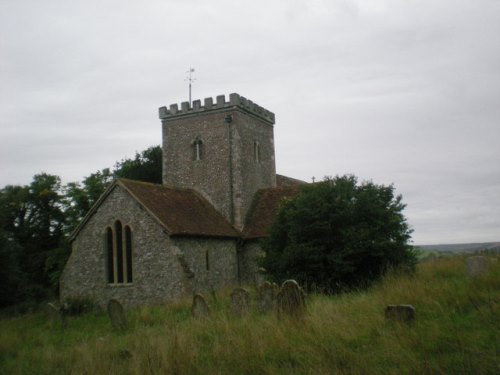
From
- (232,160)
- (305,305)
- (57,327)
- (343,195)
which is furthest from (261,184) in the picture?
(305,305)

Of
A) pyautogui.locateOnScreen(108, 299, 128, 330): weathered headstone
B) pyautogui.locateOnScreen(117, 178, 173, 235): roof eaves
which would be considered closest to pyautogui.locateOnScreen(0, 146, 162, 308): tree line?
pyautogui.locateOnScreen(117, 178, 173, 235): roof eaves

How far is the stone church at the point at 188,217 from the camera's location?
72.2ft

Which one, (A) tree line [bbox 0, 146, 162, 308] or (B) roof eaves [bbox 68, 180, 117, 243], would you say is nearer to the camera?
(B) roof eaves [bbox 68, 180, 117, 243]

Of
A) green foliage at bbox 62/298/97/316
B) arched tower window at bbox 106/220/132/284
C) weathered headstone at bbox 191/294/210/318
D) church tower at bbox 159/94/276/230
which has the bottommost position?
green foliage at bbox 62/298/97/316

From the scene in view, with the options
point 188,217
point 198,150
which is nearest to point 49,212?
point 198,150

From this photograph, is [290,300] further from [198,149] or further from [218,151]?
[198,149]

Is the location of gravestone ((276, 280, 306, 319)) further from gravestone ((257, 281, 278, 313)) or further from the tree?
the tree

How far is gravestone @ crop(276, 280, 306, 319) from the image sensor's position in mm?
10641

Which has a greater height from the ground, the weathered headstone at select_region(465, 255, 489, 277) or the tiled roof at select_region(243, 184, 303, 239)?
the tiled roof at select_region(243, 184, 303, 239)

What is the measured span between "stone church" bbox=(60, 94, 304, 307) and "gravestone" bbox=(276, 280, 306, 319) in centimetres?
1066

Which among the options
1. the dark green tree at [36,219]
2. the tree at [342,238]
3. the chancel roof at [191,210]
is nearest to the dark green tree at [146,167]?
the dark green tree at [36,219]

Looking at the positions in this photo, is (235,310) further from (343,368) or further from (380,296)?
(343,368)

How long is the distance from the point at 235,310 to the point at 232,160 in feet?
50.0

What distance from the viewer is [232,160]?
90.0 feet
